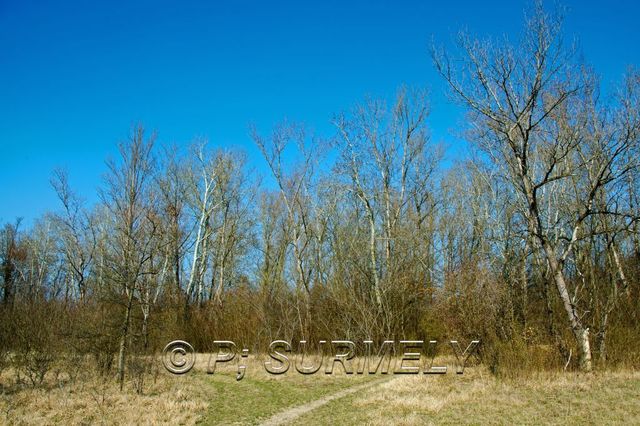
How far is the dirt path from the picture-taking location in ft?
32.7

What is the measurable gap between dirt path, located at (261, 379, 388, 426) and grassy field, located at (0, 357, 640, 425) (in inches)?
1.0

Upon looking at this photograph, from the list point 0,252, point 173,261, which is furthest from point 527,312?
point 0,252

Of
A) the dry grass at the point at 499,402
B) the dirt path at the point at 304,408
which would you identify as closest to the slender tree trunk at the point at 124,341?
the dirt path at the point at 304,408

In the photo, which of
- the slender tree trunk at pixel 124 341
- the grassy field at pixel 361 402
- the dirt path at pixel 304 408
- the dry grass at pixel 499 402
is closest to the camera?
the dry grass at pixel 499 402

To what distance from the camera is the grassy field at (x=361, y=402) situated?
30.0 feet

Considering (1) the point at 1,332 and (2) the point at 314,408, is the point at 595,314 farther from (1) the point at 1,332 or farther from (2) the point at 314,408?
(1) the point at 1,332

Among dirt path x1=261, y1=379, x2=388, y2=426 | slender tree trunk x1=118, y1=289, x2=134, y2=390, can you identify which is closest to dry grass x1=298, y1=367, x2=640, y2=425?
dirt path x1=261, y1=379, x2=388, y2=426

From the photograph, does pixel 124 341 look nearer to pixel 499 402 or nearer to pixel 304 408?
pixel 304 408

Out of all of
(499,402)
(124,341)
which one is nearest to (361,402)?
(499,402)

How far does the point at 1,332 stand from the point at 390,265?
14.3 metres

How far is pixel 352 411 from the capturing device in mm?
10391

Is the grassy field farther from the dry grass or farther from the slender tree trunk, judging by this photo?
the slender tree trunk

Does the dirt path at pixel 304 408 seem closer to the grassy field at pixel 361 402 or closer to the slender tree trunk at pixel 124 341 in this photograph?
the grassy field at pixel 361 402

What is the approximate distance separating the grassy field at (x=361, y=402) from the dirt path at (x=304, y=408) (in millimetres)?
27
